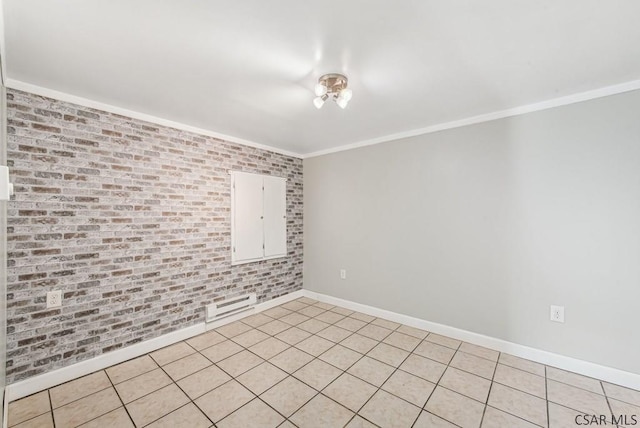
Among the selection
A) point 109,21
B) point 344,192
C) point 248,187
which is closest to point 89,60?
point 109,21

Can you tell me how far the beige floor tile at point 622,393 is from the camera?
1917 mm

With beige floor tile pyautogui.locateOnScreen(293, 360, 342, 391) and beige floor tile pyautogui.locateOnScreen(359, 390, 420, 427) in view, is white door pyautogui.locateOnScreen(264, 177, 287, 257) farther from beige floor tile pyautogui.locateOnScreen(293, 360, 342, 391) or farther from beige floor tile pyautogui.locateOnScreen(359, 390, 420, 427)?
beige floor tile pyautogui.locateOnScreen(359, 390, 420, 427)

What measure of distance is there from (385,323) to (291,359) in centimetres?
137

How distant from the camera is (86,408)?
1.88 m

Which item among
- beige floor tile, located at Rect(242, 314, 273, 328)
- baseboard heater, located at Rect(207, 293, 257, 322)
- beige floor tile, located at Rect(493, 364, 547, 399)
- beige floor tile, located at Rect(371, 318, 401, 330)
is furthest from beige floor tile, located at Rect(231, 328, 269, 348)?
beige floor tile, located at Rect(493, 364, 547, 399)

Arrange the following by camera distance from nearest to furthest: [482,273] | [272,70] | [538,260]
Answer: [272,70] → [538,260] → [482,273]

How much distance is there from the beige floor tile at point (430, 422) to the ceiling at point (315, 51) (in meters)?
2.44

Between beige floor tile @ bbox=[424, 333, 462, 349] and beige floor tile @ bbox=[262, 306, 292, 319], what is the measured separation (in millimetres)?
1851

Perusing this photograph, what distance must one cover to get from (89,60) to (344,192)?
116 inches

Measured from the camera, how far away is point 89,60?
5.81 feet

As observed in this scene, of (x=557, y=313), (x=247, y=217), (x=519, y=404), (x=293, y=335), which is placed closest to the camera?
(x=519, y=404)

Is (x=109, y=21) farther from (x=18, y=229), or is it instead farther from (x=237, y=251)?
(x=237, y=251)

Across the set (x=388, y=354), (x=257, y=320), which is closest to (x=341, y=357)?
(x=388, y=354)

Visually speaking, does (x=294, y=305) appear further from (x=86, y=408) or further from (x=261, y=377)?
(x=86, y=408)
